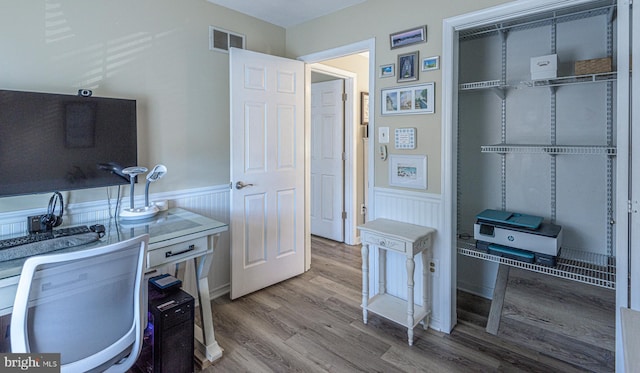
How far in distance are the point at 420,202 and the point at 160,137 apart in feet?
6.47

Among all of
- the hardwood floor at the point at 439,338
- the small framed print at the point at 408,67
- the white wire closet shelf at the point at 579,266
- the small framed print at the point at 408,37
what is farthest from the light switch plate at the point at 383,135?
the hardwood floor at the point at 439,338

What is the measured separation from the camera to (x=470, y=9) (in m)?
2.15

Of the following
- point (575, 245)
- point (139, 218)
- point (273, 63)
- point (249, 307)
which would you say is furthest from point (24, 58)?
point (575, 245)

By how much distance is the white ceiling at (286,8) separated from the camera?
271 cm

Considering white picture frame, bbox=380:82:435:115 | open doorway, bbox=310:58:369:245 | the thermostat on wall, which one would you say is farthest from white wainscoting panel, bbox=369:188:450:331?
open doorway, bbox=310:58:369:245

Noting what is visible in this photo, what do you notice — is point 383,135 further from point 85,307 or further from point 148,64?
point 85,307

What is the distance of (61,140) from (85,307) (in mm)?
1127

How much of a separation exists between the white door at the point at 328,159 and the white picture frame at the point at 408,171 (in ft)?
5.75

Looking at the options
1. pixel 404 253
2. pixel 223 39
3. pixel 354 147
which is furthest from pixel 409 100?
pixel 354 147

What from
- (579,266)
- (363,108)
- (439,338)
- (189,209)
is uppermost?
(363,108)

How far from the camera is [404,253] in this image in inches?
87.4

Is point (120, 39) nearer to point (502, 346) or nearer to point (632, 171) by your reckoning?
point (632, 171)

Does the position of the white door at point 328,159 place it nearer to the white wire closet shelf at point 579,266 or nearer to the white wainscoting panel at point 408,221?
the white wainscoting panel at point 408,221

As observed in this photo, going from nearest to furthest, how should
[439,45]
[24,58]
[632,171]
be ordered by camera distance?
[632,171]
[24,58]
[439,45]
